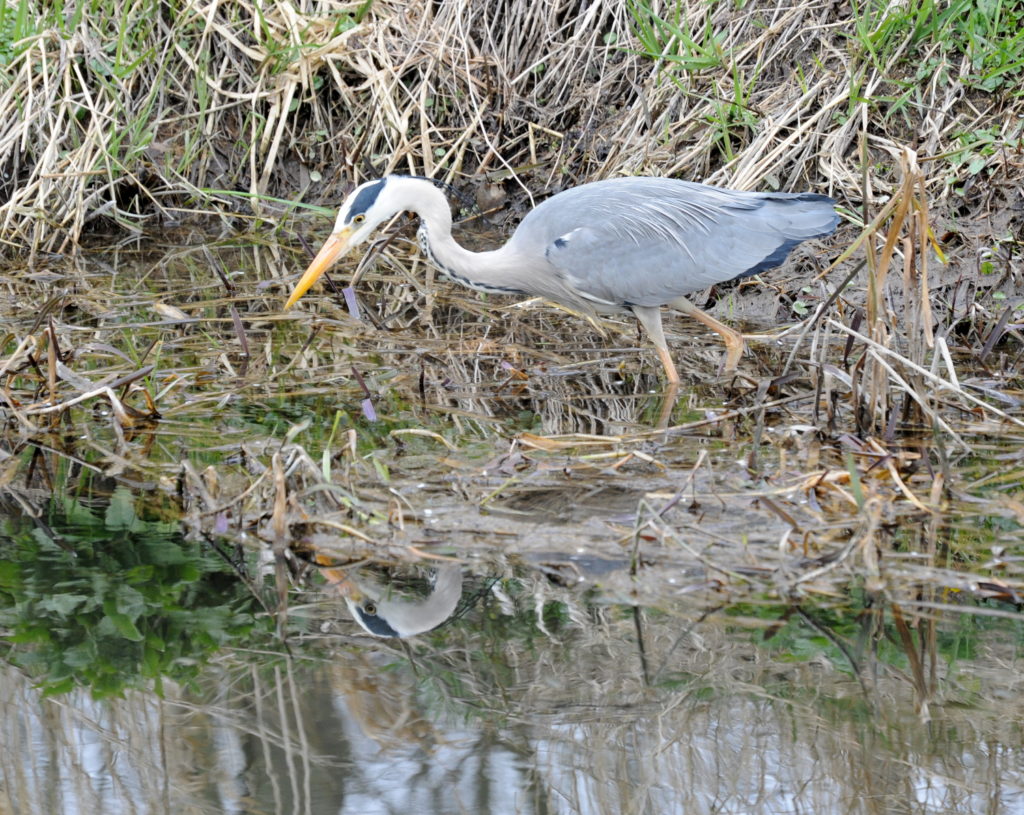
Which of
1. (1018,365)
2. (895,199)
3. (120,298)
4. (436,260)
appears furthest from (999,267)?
(120,298)

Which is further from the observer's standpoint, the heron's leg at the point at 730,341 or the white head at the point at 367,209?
the heron's leg at the point at 730,341

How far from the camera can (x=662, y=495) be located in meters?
3.67

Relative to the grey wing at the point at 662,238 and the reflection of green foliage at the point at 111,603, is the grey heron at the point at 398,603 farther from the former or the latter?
the grey wing at the point at 662,238

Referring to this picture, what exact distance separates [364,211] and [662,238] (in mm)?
1151

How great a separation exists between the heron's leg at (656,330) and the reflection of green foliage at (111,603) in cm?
209

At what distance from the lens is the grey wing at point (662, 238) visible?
5.17m

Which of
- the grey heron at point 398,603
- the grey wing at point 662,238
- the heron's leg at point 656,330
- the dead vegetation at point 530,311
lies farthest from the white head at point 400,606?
the grey wing at point 662,238

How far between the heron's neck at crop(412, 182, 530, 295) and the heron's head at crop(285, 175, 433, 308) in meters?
0.06

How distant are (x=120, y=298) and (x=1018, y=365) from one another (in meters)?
3.84

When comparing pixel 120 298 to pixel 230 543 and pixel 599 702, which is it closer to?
pixel 230 543

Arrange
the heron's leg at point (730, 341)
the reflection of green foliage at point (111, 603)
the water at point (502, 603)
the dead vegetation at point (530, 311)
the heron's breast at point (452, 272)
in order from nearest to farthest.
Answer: the water at point (502, 603)
the reflection of green foliage at point (111, 603)
the dead vegetation at point (530, 311)
the heron's leg at point (730, 341)
the heron's breast at point (452, 272)

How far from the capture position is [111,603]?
334cm

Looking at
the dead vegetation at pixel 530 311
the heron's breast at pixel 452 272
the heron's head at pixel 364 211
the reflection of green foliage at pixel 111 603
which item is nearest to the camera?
the reflection of green foliage at pixel 111 603

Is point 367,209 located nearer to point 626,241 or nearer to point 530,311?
point 626,241
